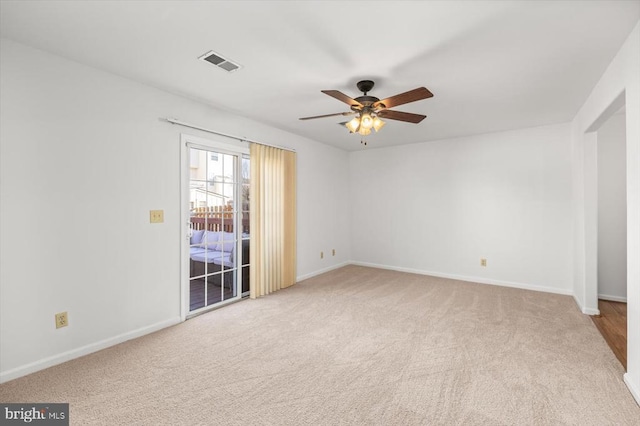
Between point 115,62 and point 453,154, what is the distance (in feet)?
15.8

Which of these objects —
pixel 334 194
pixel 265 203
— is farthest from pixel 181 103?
pixel 334 194

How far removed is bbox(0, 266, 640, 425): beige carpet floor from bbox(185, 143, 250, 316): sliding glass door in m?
0.43

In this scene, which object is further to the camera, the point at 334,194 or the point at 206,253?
the point at 334,194

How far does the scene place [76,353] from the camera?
97.7 inches

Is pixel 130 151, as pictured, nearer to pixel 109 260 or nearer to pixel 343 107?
pixel 109 260

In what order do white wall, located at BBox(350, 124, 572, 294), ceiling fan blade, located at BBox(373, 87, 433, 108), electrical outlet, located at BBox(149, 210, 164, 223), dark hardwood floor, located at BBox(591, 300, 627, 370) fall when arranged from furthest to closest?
white wall, located at BBox(350, 124, 572, 294), electrical outlet, located at BBox(149, 210, 164, 223), dark hardwood floor, located at BBox(591, 300, 627, 370), ceiling fan blade, located at BBox(373, 87, 433, 108)

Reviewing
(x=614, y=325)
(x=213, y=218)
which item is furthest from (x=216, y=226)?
(x=614, y=325)

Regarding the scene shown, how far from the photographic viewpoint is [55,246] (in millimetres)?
2383

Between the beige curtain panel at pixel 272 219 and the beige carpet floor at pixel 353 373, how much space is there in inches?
31.8

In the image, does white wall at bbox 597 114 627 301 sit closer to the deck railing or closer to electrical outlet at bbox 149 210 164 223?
the deck railing

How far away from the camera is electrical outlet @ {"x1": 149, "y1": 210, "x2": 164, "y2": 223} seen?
9.89 ft

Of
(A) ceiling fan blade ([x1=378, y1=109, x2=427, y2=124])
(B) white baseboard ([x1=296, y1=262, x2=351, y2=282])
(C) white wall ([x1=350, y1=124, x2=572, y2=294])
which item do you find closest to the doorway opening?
(C) white wall ([x1=350, y1=124, x2=572, y2=294])
